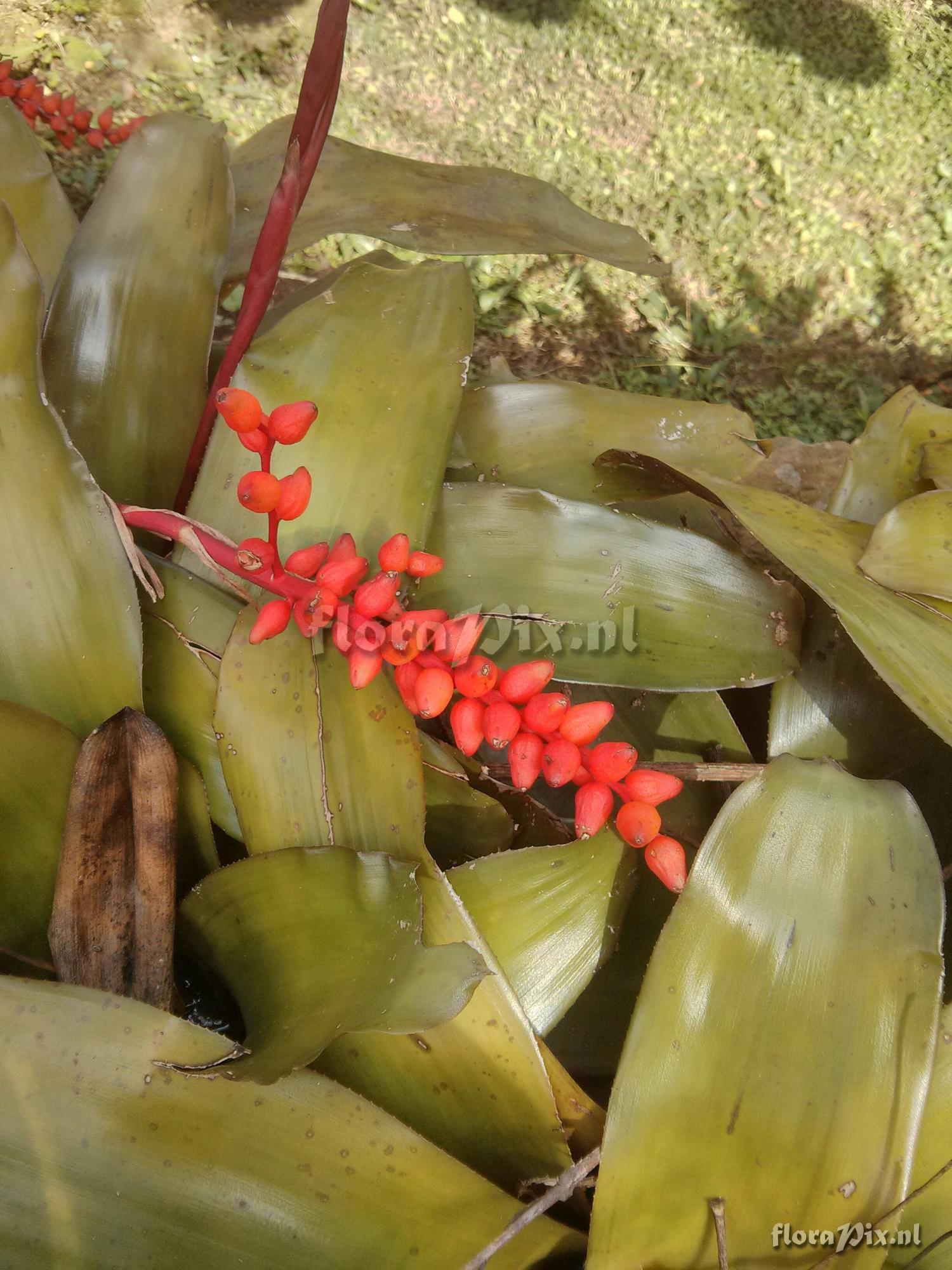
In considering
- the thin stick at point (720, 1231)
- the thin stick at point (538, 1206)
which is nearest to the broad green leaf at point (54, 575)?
the thin stick at point (538, 1206)

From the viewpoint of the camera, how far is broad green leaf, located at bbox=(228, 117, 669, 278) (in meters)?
1.17

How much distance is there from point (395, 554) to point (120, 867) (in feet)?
1.27

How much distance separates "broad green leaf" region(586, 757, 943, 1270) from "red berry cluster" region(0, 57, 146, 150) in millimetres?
1465

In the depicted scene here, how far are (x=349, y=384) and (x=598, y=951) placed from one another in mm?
662

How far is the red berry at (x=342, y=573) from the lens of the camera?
750 mm

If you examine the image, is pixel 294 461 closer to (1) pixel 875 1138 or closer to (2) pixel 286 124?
(2) pixel 286 124

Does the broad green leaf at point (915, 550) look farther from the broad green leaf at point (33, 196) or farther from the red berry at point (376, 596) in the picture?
the broad green leaf at point (33, 196)

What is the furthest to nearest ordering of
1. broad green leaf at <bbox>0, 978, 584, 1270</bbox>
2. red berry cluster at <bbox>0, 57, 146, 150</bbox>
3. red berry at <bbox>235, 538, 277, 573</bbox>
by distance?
red berry cluster at <bbox>0, 57, 146, 150</bbox> < red berry at <bbox>235, 538, 277, 573</bbox> < broad green leaf at <bbox>0, 978, 584, 1270</bbox>

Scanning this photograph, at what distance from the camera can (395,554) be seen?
2.60 feet

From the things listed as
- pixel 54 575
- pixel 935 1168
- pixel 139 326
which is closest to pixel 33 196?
pixel 139 326

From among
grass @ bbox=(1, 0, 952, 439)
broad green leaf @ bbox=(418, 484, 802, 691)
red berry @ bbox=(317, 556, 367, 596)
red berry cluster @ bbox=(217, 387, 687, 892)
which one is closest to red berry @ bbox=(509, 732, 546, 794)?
red berry cluster @ bbox=(217, 387, 687, 892)

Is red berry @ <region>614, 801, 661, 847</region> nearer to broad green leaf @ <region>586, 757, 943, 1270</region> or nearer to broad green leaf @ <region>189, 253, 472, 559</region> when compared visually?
broad green leaf @ <region>586, 757, 943, 1270</region>

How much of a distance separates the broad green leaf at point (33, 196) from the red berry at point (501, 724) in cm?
83

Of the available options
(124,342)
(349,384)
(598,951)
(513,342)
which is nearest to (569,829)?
(598,951)
